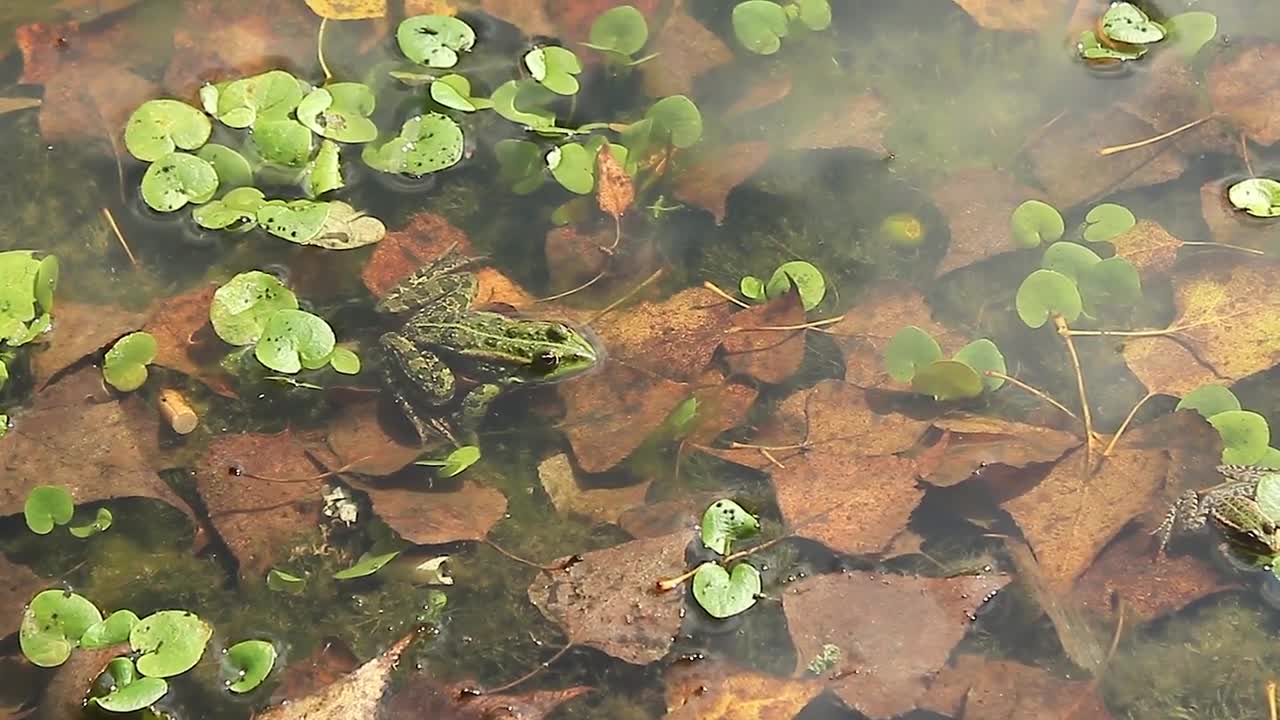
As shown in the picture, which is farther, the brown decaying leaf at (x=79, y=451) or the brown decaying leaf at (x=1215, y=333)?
the brown decaying leaf at (x=1215, y=333)

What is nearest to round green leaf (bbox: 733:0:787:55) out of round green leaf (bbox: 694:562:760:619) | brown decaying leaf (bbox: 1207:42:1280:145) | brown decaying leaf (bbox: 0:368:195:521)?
brown decaying leaf (bbox: 1207:42:1280:145)

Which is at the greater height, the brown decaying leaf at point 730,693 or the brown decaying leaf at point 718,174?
the brown decaying leaf at point 718,174

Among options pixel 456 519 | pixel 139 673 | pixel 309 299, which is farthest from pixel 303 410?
pixel 139 673

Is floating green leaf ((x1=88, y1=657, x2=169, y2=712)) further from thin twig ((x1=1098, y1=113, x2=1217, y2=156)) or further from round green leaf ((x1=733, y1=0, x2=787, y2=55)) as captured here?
thin twig ((x1=1098, y1=113, x2=1217, y2=156))

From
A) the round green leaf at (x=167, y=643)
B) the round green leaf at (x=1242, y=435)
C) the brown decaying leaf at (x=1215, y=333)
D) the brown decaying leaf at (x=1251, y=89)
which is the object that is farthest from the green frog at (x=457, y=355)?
the brown decaying leaf at (x=1251, y=89)

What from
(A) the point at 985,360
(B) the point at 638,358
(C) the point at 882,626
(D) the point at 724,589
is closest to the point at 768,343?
(B) the point at 638,358

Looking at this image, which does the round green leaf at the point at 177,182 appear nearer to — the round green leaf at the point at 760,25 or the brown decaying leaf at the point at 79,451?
the brown decaying leaf at the point at 79,451

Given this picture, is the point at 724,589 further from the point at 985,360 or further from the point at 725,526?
the point at 985,360
